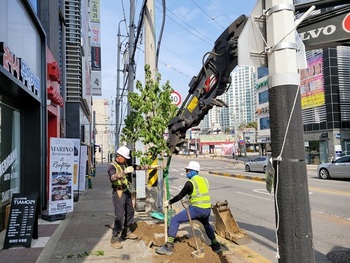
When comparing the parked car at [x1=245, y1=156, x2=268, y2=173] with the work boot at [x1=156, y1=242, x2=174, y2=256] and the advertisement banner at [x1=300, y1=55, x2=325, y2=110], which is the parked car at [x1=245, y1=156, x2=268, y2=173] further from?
the work boot at [x1=156, y1=242, x2=174, y2=256]

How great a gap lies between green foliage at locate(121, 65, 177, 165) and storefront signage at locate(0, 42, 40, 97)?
262 centimetres

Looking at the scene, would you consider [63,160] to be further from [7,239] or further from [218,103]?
[218,103]

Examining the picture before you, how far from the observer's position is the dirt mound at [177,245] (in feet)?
19.1

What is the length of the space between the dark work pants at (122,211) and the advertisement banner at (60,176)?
254cm

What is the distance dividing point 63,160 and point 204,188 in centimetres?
477

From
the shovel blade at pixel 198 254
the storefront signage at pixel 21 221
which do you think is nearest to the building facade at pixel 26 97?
the storefront signage at pixel 21 221

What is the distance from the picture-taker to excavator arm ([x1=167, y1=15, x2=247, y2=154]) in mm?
5211

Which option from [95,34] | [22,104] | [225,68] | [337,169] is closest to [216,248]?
[225,68]

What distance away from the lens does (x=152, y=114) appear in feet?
27.3

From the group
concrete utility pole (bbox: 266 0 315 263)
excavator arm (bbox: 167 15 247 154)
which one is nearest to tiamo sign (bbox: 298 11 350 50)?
excavator arm (bbox: 167 15 247 154)

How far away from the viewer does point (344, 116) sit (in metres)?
33.8

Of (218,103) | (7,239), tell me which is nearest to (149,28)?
(218,103)

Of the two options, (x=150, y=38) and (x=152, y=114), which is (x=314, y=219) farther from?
(x=150, y=38)

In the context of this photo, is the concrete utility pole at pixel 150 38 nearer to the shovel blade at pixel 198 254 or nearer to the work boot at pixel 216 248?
the work boot at pixel 216 248
